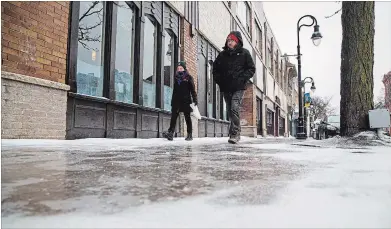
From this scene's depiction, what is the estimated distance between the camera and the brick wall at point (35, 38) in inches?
157

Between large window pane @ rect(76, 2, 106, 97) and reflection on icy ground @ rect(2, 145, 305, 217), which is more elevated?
large window pane @ rect(76, 2, 106, 97)

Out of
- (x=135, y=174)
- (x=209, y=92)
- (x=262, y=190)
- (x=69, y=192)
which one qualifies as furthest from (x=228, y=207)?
(x=209, y=92)

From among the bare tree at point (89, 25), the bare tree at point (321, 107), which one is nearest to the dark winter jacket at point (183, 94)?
the bare tree at point (89, 25)

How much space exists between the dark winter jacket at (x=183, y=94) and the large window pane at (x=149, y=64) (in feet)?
4.12

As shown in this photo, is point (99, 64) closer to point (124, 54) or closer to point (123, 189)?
point (124, 54)

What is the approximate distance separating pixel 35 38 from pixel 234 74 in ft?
10.3

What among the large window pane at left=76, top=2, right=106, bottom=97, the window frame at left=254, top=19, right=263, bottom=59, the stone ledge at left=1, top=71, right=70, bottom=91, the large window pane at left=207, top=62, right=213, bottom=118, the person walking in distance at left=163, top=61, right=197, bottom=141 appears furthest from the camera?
the window frame at left=254, top=19, right=263, bottom=59

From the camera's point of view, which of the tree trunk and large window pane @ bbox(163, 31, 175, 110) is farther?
large window pane @ bbox(163, 31, 175, 110)

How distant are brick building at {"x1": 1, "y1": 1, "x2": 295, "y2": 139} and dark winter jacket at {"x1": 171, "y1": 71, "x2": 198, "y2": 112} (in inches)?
39.5

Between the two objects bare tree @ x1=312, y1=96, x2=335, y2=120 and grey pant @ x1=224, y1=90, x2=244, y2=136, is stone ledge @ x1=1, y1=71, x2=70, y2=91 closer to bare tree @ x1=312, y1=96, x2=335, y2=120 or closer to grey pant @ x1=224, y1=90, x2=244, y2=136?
grey pant @ x1=224, y1=90, x2=244, y2=136

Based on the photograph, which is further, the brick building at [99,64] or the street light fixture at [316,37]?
the street light fixture at [316,37]

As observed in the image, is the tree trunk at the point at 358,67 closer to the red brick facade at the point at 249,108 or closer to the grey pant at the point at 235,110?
the grey pant at the point at 235,110

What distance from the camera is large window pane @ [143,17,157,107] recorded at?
24.8 ft

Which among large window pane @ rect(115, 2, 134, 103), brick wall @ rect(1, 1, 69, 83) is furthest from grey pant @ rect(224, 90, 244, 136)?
brick wall @ rect(1, 1, 69, 83)
